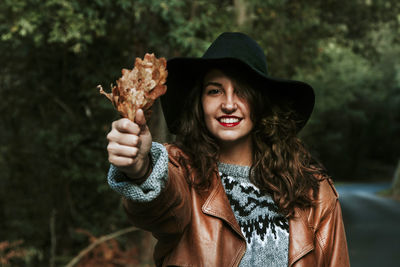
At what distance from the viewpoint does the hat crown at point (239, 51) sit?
6.73ft

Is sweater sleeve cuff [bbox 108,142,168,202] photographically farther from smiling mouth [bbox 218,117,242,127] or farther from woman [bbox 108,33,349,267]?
smiling mouth [bbox 218,117,242,127]

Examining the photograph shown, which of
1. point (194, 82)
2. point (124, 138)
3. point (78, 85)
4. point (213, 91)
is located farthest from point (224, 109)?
point (78, 85)

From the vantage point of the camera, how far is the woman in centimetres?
191

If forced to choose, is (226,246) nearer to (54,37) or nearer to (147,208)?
(147,208)

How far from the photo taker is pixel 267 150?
2303 mm

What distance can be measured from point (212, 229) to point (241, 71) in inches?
30.5

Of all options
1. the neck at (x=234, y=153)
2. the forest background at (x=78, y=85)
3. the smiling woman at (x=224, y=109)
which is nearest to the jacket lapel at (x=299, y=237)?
the neck at (x=234, y=153)

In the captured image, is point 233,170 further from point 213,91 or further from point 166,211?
point 166,211

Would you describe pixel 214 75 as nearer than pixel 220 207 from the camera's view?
No

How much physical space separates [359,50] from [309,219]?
391 inches

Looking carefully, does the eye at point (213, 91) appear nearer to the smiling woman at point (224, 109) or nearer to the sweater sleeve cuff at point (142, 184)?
the smiling woman at point (224, 109)

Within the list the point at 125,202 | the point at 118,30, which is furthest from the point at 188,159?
the point at 118,30

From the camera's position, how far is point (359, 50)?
11.1 m

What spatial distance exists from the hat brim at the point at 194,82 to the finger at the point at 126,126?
810 mm
